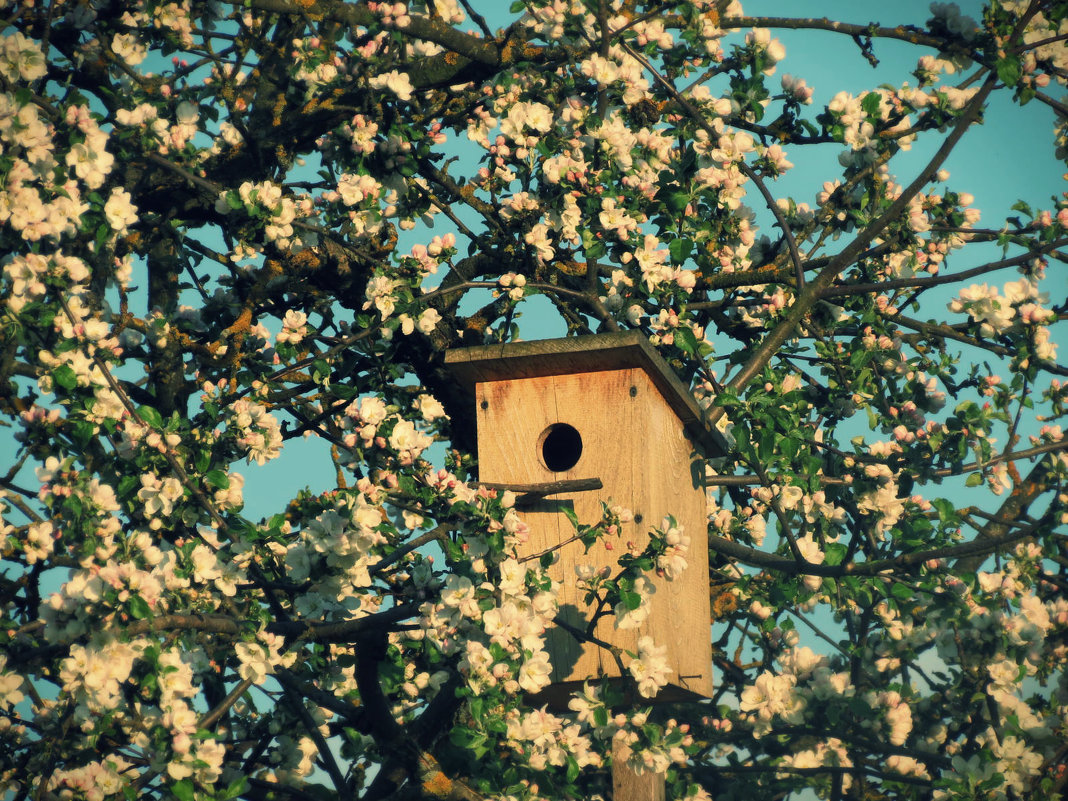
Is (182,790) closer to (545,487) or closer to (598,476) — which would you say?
(545,487)

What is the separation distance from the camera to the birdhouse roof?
14.8 feet

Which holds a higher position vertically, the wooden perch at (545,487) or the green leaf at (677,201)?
the green leaf at (677,201)

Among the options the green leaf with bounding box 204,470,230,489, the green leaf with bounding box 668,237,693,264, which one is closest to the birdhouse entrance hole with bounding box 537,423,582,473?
the green leaf with bounding box 668,237,693,264

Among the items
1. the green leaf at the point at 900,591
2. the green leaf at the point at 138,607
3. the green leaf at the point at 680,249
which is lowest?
the green leaf at the point at 138,607

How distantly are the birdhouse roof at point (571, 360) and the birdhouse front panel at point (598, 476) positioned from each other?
3 cm

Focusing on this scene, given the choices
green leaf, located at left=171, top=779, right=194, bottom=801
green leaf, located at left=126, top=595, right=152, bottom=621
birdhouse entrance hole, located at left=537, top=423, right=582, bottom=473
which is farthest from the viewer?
birdhouse entrance hole, located at left=537, top=423, right=582, bottom=473

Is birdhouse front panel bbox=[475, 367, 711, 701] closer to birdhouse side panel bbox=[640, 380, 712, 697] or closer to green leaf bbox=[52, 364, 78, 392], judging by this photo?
birdhouse side panel bbox=[640, 380, 712, 697]

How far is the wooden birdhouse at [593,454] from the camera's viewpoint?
4.44 m

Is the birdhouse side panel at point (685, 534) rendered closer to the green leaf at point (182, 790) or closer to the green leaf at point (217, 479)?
the green leaf at point (217, 479)

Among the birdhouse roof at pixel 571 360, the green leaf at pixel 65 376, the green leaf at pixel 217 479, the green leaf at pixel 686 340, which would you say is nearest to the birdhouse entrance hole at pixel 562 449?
the birdhouse roof at pixel 571 360

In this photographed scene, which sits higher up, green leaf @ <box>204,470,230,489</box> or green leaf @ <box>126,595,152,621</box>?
green leaf @ <box>204,470,230,489</box>

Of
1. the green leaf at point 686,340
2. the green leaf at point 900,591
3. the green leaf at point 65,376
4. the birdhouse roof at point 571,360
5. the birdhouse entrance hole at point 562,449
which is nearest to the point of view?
the green leaf at point 65,376

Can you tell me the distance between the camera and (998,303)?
4812 mm

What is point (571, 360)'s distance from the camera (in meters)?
4.62
